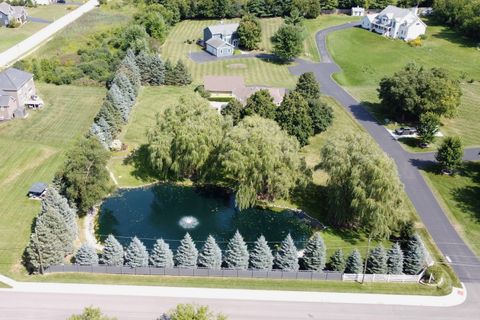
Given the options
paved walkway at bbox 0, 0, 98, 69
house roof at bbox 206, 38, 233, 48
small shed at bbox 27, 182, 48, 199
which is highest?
house roof at bbox 206, 38, 233, 48

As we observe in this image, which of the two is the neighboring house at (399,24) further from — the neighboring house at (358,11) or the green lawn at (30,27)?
the green lawn at (30,27)

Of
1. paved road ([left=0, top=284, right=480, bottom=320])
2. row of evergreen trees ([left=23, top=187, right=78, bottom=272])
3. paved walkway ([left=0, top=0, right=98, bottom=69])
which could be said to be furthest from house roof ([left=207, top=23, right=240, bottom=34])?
paved road ([left=0, top=284, right=480, bottom=320])

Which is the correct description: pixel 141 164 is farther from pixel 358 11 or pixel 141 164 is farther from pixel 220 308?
pixel 358 11

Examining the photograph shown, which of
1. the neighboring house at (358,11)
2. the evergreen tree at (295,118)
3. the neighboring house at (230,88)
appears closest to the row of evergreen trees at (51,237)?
the evergreen tree at (295,118)

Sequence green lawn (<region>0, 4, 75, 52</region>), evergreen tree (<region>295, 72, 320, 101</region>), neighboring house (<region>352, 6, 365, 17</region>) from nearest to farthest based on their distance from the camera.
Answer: evergreen tree (<region>295, 72, 320, 101</region>)
green lawn (<region>0, 4, 75, 52</region>)
neighboring house (<region>352, 6, 365, 17</region>)

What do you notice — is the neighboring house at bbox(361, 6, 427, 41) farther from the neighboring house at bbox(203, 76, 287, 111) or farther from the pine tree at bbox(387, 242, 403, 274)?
the pine tree at bbox(387, 242, 403, 274)

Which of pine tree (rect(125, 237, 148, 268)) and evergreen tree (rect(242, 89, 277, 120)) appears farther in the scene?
evergreen tree (rect(242, 89, 277, 120))
